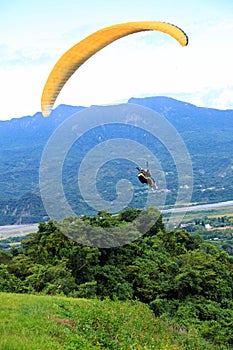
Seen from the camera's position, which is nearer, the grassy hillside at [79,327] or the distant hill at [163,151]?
the grassy hillside at [79,327]

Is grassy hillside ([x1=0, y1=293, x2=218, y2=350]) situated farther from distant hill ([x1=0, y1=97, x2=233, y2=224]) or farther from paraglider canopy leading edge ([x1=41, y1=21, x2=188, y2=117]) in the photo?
distant hill ([x1=0, y1=97, x2=233, y2=224])

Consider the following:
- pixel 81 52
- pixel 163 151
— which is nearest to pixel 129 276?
pixel 81 52

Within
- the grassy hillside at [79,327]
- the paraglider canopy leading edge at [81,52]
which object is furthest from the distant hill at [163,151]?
the paraglider canopy leading edge at [81,52]

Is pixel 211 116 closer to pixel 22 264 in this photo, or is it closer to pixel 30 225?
pixel 30 225

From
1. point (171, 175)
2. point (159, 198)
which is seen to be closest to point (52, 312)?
point (159, 198)

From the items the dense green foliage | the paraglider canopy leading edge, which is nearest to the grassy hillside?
the dense green foliage

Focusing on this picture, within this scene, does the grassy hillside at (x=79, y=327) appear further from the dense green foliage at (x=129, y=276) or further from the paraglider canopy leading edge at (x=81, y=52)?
the paraglider canopy leading edge at (x=81, y=52)
